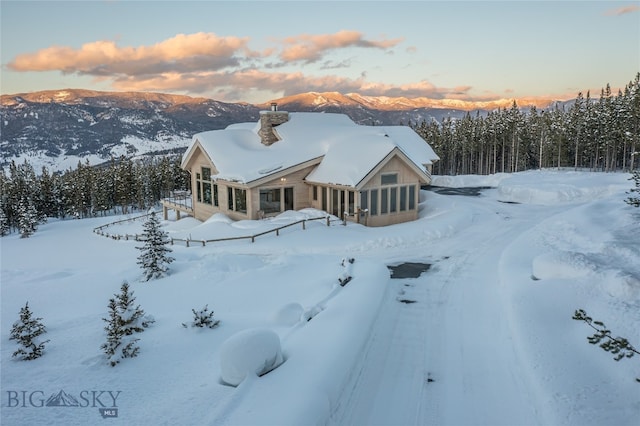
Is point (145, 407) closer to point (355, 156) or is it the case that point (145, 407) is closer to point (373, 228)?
point (373, 228)

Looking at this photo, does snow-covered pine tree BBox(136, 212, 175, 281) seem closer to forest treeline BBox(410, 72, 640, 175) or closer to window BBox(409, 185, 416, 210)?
window BBox(409, 185, 416, 210)

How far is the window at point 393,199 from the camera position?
24.2 meters

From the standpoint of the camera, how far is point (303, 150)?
87.6 feet

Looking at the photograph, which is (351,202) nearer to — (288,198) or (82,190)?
(288,198)

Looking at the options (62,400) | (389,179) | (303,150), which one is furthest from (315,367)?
(303,150)

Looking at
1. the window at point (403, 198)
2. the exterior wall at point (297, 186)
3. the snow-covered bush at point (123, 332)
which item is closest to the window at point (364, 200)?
the window at point (403, 198)

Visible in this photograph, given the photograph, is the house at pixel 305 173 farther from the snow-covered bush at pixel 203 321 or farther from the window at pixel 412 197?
the snow-covered bush at pixel 203 321

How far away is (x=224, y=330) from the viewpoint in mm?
10117

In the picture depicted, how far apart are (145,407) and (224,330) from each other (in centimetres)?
338

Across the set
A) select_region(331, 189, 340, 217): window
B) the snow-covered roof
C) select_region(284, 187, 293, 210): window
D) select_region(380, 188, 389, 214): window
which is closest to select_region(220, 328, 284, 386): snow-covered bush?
the snow-covered roof

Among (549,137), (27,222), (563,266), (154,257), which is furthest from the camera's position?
(549,137)

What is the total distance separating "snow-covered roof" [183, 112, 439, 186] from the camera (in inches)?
932

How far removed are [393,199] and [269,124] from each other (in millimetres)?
11165

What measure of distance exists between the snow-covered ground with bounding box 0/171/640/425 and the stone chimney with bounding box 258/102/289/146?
11795 mm
